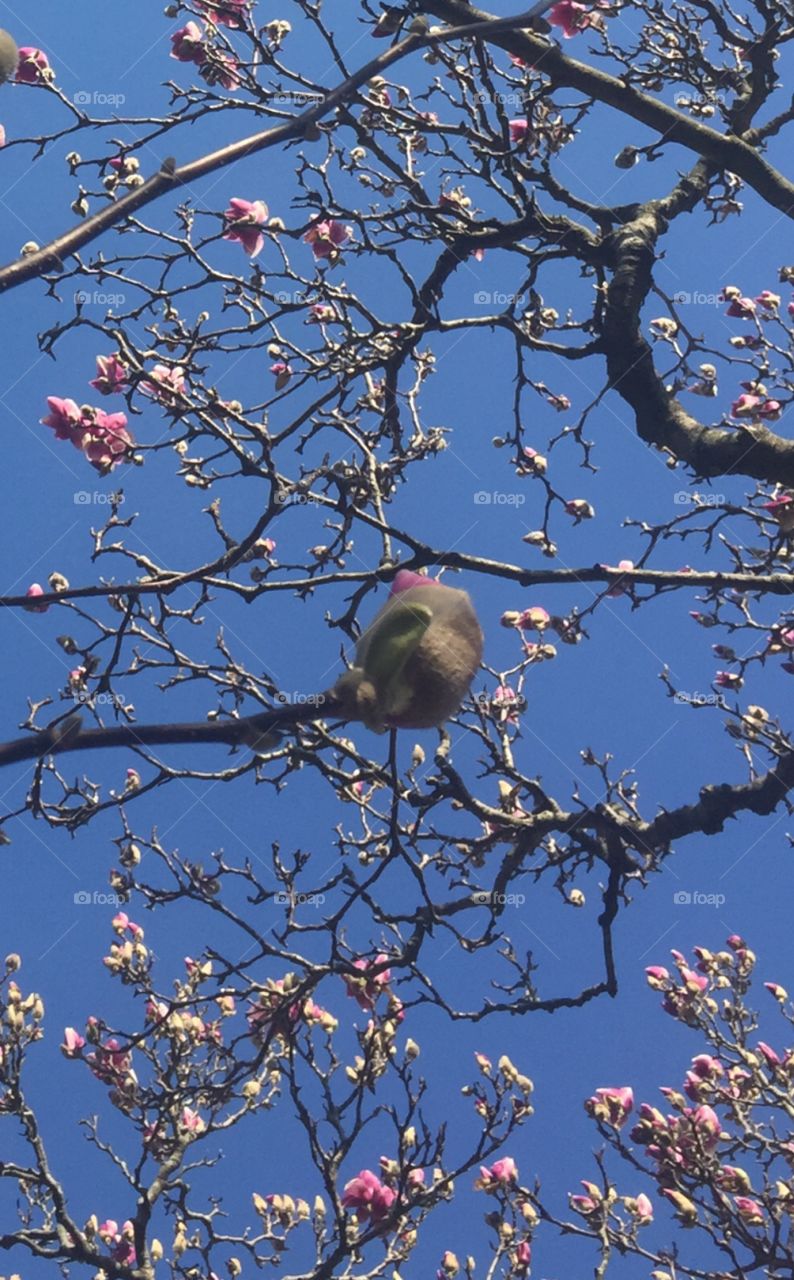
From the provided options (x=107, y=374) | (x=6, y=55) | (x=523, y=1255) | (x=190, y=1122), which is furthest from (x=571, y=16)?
(x=523, y=1255)

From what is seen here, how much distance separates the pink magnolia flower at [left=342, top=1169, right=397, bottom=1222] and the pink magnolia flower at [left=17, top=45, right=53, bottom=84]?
178 inches

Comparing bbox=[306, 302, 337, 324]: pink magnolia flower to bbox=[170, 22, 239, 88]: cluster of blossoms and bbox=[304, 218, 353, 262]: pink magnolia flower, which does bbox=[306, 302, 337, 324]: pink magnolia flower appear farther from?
bbox=[170, 22, 239, 88]: cluster of blossoms

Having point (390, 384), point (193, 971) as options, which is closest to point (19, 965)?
point (193, 971)

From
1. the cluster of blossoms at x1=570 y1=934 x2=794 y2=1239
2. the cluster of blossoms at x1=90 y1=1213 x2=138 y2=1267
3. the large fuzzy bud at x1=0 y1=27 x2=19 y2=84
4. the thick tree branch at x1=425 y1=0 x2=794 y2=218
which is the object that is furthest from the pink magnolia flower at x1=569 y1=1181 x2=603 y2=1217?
the large fuzzy bud at x1=0 y1=27 x2=19 y2=84

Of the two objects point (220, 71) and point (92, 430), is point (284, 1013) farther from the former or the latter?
point (220, 71)

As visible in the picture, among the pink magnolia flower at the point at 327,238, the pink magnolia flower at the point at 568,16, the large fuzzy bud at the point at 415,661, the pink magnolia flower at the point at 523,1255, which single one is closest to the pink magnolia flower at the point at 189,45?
the pink magnolia flower at the point at 327,238

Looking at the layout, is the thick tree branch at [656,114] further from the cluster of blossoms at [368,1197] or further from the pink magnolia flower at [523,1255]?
the pink magnolia flower at [523,1255]

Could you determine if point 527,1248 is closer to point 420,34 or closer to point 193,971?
point 193,971

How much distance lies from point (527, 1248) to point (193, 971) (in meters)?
2.15

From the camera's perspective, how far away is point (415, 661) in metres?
1.22

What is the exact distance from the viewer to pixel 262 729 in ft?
2.78

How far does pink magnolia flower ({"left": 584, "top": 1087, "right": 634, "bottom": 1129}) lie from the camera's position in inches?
177

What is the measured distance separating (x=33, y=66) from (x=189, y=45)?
617 millimetres

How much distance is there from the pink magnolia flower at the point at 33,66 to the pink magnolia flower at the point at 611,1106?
4.63 m
